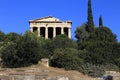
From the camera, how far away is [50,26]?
362ft

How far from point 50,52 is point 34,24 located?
45.7 metres

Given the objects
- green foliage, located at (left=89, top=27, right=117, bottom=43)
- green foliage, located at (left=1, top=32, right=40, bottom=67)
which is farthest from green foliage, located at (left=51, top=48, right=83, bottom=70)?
green foliage, located at (left=89, top=27, right=117, bottom=43)

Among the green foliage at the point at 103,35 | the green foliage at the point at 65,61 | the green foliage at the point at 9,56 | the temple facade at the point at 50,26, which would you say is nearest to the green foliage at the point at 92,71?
the green foliage at the point at 65,61

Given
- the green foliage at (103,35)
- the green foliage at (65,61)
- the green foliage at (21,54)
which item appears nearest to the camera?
the green foliage at (21,54)

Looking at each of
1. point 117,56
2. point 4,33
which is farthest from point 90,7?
point 117,56

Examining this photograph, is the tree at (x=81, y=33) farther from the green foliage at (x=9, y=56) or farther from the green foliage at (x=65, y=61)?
the green foliage at (x=9, y=56)

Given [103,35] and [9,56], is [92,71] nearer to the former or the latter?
[9,56]

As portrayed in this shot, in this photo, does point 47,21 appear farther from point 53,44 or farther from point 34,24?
point 53,44

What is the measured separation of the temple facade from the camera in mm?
108750

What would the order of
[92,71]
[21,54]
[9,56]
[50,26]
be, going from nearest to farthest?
[21,54] → [9,56] → [92,71] → [50,26]

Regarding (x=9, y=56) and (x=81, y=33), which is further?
(x=81, y=33)

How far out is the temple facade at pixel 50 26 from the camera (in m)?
109

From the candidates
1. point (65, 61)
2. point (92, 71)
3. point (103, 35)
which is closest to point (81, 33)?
point (103, 35)

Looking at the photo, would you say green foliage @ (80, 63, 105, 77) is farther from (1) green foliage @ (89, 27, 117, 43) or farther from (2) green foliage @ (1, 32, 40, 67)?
(1) green foliage @ (89, 27, 117, 43)
